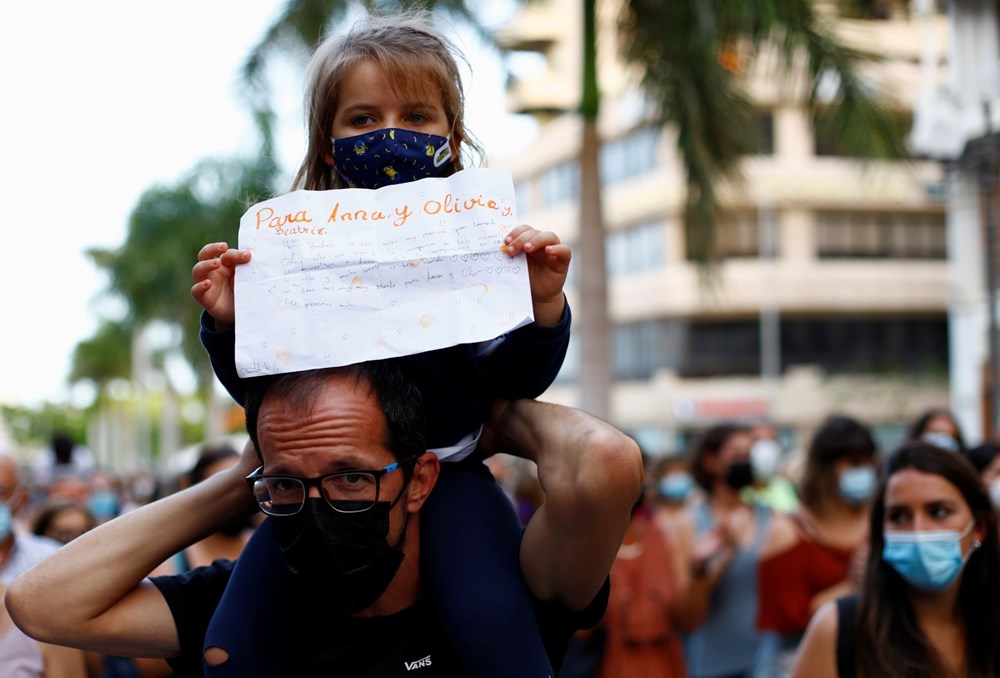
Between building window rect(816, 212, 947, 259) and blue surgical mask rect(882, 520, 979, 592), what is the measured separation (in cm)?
4123

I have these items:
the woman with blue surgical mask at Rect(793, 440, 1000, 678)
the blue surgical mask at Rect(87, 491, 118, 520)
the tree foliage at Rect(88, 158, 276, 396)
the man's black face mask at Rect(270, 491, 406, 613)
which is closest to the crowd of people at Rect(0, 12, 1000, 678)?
the man's black face mask at Rect(270, 491, 406, 613)

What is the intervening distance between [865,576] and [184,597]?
2142 mm

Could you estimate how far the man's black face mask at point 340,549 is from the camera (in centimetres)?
210

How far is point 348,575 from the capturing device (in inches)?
84.1

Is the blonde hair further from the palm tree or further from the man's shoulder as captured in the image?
the palm tree

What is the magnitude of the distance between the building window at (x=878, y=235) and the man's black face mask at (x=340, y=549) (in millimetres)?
42922

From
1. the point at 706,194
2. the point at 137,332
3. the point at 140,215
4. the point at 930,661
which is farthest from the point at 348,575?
the point at 137,332

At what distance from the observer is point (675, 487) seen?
8617 millimetres

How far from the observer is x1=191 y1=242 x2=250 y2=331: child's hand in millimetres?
2203

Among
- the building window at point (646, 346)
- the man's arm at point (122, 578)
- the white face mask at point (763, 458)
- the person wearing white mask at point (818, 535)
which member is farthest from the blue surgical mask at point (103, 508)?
the building window at point (646, 346)

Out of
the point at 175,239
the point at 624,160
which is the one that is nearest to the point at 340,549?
the point at 175,239

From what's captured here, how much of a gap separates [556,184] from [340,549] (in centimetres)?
4542

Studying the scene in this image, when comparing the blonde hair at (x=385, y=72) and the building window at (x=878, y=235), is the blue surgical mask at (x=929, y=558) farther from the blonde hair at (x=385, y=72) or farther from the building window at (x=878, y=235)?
the building window at (x=878, y=235)

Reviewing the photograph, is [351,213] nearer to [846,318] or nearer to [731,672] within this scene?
[731,672]
